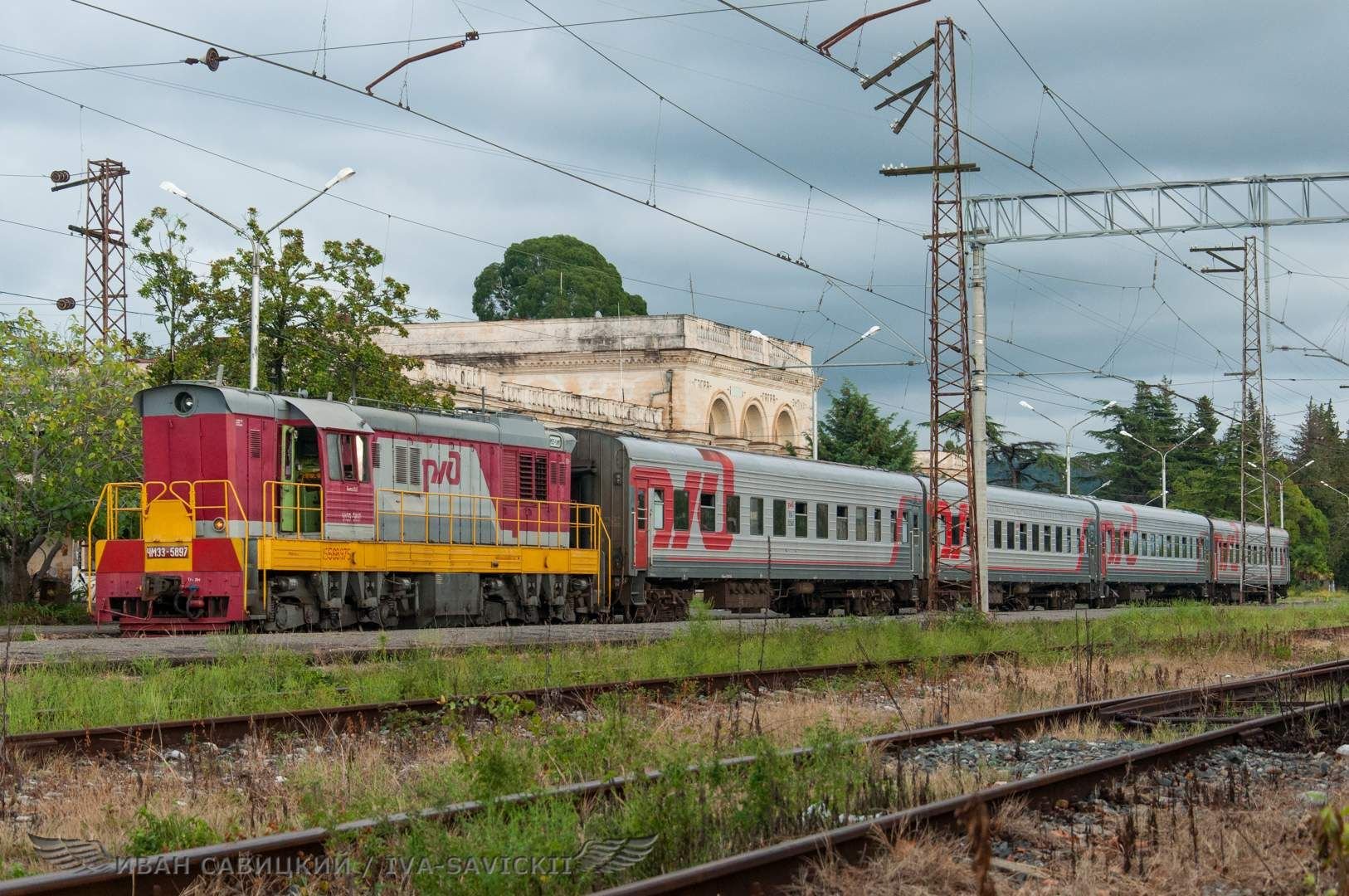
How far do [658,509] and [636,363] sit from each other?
35742 mm

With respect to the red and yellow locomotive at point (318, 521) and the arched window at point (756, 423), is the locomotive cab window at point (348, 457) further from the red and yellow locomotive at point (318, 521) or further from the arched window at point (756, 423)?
the arched window at point (756, 423)

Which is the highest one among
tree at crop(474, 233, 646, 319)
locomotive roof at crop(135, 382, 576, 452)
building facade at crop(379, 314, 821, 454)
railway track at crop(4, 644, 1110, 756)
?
tree at crop(474, 233, 646, 319)

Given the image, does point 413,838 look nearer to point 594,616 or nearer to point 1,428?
point 594,616

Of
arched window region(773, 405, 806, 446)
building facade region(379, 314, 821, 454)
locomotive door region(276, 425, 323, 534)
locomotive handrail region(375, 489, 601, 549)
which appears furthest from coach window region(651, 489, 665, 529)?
arched window region(773, 405, 806, 446)

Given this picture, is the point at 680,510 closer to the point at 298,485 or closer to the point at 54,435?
the point at 298,485

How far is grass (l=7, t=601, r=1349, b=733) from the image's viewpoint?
12312mm

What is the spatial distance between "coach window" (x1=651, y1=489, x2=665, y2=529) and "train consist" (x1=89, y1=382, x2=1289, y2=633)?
0.04 metres

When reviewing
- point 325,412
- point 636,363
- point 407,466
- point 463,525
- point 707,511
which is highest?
point 636,363

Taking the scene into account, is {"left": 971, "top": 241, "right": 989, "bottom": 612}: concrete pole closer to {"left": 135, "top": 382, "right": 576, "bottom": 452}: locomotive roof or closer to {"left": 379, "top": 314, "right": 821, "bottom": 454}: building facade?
{"left": 135, "top": 382, "right": 576, "bottom": 452}: locomotive roof

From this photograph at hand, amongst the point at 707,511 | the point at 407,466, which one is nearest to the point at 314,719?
the point at 407,466

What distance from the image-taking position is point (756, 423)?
6975 cm

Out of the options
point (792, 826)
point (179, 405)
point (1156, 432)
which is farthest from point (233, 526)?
point (1156, 432)

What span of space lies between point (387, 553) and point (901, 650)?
8.29 m

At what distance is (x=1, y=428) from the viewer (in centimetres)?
2781
